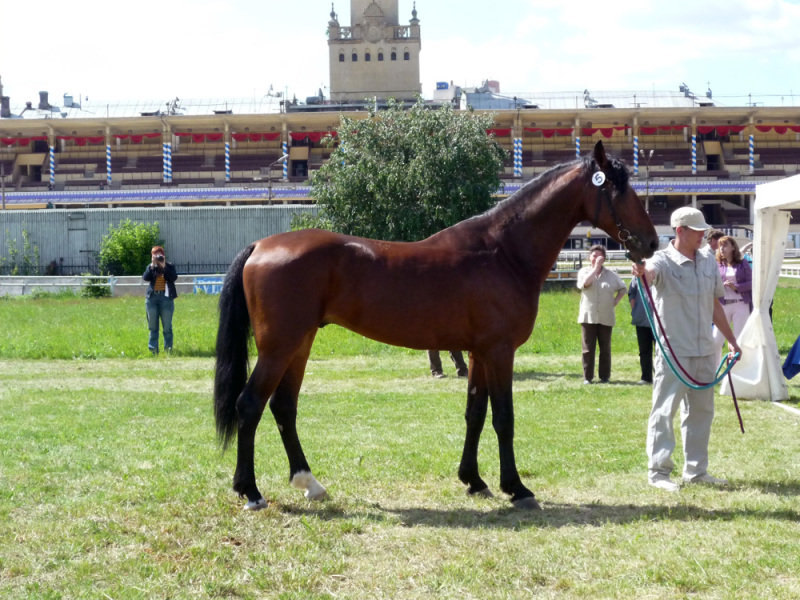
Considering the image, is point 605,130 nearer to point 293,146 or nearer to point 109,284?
point 293,146

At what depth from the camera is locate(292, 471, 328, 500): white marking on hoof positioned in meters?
6.20

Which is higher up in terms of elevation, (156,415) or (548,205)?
(548,205)

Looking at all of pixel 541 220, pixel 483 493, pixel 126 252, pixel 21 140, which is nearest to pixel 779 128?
pixel 126 252

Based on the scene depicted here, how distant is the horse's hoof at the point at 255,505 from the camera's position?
591cm

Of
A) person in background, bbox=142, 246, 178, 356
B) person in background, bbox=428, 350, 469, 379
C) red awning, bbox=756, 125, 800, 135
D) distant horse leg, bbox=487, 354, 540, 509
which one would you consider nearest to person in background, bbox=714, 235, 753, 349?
person in background, bbox=428, 350, 469, 379

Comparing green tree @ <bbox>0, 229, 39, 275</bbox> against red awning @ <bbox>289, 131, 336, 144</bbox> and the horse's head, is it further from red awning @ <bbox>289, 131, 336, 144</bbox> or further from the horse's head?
the horse's head

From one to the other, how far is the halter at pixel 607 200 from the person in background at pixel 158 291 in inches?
446

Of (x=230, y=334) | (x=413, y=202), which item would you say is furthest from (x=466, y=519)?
(x=413, y=202)

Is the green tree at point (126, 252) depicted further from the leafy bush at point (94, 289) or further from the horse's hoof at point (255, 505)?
the horse's hoof at point (255, 505)

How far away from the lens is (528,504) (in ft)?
19.7

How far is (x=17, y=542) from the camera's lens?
204 inches

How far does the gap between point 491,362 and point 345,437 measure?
2.97m

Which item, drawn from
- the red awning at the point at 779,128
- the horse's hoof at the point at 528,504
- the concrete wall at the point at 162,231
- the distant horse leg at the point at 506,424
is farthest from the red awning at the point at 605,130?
the horse's hoof at the point at 528,504

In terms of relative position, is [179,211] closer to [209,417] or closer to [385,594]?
[209,417]
